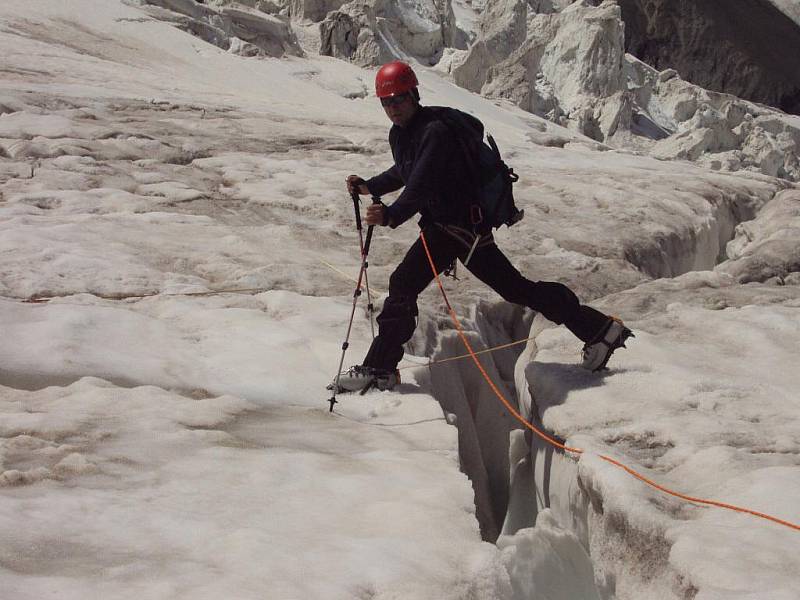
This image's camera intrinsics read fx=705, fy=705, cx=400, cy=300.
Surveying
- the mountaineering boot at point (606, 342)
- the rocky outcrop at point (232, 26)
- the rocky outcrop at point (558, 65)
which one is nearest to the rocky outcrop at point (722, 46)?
the rocky outcrop at point (558, 65)

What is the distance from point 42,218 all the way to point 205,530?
4.32 m

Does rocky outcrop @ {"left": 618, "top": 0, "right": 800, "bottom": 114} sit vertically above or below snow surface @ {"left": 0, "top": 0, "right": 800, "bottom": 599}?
above

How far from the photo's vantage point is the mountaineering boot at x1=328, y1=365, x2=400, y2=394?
3.76 metres

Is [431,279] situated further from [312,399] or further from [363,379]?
[312,399]

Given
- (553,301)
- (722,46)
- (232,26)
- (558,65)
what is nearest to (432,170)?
(553,301)

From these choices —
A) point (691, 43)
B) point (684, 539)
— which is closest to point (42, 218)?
point (684, 539)

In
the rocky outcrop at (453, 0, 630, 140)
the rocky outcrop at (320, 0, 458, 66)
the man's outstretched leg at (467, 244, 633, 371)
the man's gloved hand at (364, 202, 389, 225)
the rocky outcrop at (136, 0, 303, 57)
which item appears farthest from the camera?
the rocky outcrop at (453, 0, 630, 140)

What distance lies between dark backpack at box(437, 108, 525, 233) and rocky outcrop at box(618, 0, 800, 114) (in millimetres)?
47551

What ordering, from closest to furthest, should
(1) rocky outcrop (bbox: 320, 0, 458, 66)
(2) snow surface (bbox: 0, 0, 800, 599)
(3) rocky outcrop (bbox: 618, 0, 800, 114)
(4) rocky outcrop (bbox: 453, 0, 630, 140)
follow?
(2) snow surface (bbox: 0, 0, 800, 599), (1) rocky outcrop (bbox: 320, 0, 458, 66), (4) rocky outcrop (bbox: 453, 0, 630, 140), (3) rocky outcrop (bbox: 618, 0, 800, 114)

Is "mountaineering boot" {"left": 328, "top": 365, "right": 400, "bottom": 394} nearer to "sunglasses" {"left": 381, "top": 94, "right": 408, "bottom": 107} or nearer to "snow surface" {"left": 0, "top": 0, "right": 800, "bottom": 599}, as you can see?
"snow surface" {"left": 0, "top": 0, "right": 800, "bottom": 599}

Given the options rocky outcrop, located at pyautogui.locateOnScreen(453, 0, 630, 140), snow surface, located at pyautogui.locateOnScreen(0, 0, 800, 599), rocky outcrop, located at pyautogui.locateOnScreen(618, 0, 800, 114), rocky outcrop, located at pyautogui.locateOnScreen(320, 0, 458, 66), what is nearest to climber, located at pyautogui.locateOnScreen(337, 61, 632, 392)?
snow surface, located at pyautogui.locateOnScreen(0, 0, 800, 599)

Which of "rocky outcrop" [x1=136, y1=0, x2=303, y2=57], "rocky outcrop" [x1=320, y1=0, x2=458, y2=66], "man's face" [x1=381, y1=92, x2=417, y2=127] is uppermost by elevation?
"rocky outcrop" [x1=320, y1=0, x2=458, y2=66]

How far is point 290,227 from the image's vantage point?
21.6 ft

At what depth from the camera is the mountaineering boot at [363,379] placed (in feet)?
12.3
